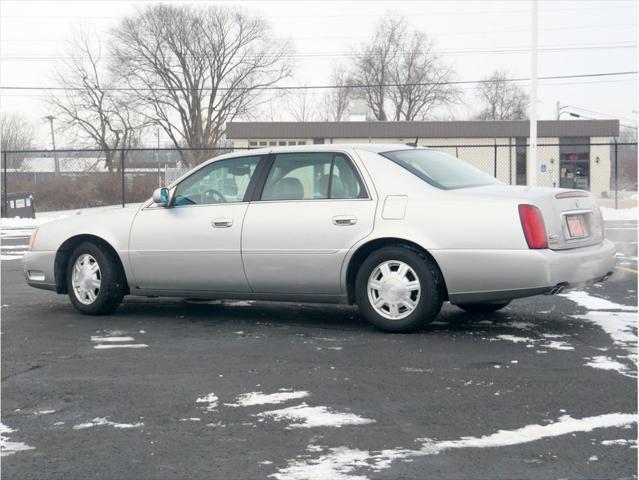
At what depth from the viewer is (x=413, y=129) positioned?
165ft

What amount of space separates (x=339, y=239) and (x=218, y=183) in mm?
1388

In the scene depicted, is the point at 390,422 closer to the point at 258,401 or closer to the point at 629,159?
the point at 258,401

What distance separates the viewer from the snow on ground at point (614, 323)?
5.90m

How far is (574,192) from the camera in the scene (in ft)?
24.1

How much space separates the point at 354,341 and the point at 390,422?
2.25m

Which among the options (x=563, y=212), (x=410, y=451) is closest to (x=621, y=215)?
(x=563, y=212)

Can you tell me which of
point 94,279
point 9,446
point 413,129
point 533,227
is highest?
point 413,129

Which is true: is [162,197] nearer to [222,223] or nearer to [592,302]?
[222,223]

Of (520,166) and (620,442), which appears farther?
(520,166)

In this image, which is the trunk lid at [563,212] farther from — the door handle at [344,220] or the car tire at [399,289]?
the door handle at [344,220]

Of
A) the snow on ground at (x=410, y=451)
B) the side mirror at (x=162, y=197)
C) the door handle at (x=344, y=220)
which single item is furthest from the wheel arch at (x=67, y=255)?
the snow on ground at (x=410, y=451)

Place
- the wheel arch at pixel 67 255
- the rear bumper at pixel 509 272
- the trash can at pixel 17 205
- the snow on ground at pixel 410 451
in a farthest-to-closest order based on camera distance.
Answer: the trash can at pixel 17 205 < the wheel arch at pixel 67 255 < the rear bumper at pixel 509 272 < the snow on ground at pixel 410 451

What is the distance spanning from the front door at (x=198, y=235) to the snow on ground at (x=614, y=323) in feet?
9.60

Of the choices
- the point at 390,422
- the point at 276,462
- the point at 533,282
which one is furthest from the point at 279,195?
the point at 276,462
